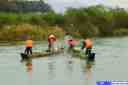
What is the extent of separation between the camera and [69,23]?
92250 mm

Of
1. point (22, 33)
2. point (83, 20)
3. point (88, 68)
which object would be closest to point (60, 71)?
point (88, 68)

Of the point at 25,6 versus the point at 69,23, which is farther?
the point at 25,6

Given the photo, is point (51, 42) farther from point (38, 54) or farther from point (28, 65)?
point (28, 65)

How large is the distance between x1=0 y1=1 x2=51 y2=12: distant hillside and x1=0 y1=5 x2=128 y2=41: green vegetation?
3.69 meters

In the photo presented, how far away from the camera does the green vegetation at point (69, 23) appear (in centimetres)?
7169

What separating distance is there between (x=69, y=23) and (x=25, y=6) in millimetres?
11279

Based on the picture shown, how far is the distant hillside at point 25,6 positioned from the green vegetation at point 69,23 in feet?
12.1

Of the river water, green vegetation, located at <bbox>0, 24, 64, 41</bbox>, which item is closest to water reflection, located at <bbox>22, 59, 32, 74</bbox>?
the river water

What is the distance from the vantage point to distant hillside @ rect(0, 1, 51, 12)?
91.9m

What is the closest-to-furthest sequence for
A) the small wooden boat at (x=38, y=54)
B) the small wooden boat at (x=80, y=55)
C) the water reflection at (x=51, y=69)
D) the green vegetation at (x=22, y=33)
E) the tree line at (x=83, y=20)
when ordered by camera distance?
the water reflection at (x=51, y=69)
the small wooden boat at (x=80, y=55)
the small wooden boat at (x=38, y=54)
the green vegetation at (x=22, y=33)
the tree line at (x=83, y=20)

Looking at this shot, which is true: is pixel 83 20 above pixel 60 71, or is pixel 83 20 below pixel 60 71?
above

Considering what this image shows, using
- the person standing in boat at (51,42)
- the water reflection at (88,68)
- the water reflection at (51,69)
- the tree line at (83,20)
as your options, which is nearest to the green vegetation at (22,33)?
the tree line at (83,20)

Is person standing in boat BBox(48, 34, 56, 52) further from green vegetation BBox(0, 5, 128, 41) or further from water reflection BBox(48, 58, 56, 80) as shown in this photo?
green vegetation BBox(0, 5, 128, 41)

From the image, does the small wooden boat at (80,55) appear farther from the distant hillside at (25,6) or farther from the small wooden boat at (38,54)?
the distant hillside at (25,6)
